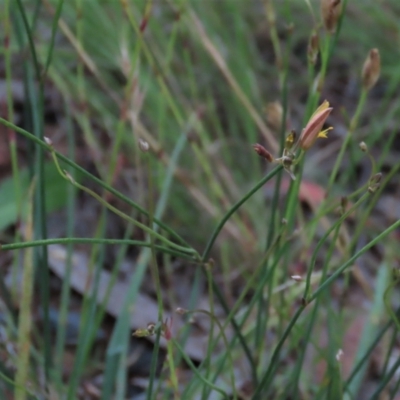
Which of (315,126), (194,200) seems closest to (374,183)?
(315,126)

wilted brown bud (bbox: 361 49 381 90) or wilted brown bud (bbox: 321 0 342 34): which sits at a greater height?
wilted brown bud (bbox: 321 0 342 34)

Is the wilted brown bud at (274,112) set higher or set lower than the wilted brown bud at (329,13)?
lower

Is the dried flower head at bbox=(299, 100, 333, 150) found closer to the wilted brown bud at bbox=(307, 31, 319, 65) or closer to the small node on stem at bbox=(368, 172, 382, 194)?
the small node on stem at bbox=(368, 172, 382, 194)

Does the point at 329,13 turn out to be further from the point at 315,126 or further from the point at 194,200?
the point at 194,200

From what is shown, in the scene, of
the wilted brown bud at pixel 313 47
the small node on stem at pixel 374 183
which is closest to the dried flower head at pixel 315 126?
the small node on stem at pixel 374 183

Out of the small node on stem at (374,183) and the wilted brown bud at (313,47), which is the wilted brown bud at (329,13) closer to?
the wilted brown bud at (313,47)

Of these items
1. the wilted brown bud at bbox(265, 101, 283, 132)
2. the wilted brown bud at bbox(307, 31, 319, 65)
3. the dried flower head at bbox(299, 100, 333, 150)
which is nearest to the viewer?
the dried flower head at bbox(299, 100, 333, 150)

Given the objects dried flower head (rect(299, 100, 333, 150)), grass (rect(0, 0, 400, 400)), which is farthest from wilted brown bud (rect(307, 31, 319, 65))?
dried flower head (rect(299, 100, 333, 150))
